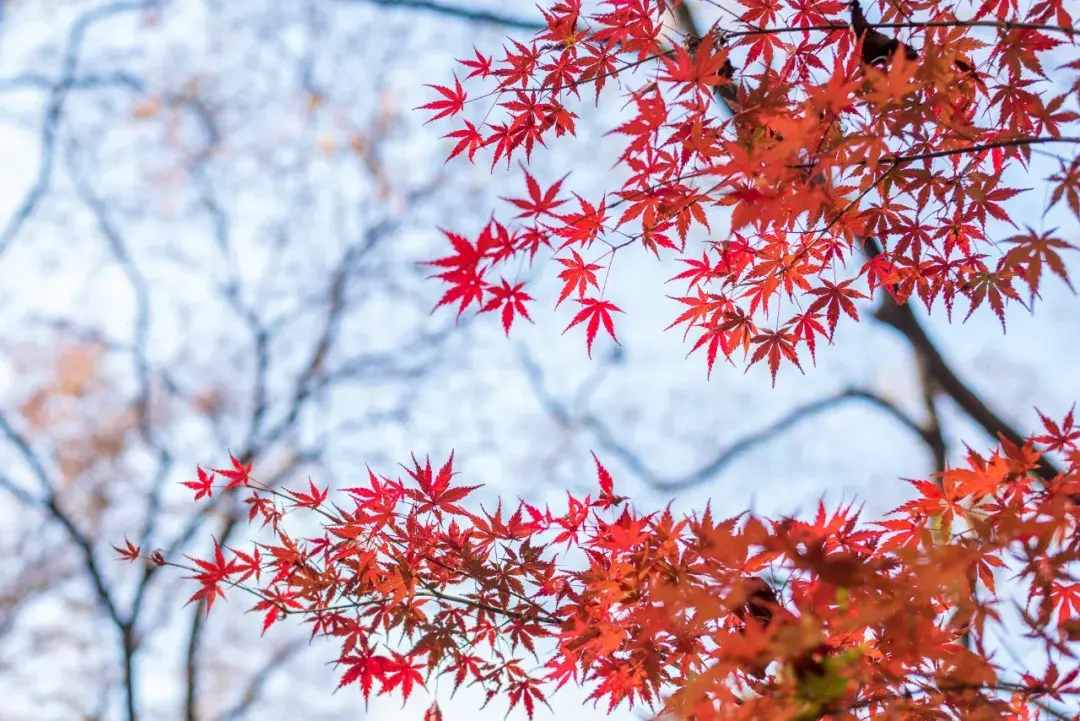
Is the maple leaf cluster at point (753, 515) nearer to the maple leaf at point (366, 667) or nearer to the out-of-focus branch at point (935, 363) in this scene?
the maple leaf at point (366, 667)

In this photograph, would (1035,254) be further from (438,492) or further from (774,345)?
(438,492)

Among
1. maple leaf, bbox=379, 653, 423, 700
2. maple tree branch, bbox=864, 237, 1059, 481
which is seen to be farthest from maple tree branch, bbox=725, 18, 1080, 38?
maple tree branch, bbox=864, 237, 1059, 481

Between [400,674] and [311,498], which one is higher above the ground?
[311,498]

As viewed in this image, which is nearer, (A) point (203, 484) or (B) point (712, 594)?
(B) point (712, 594)

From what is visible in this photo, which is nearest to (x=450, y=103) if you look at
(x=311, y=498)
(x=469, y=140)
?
(x=469, y=140)

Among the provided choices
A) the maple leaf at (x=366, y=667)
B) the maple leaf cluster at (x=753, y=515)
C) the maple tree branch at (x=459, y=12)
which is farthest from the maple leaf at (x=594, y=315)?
the maple tree branch at (x=459, y=12)

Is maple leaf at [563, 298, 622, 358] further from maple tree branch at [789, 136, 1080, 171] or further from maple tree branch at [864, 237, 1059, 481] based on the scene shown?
maple tree branch at [864, 237, 1059, 481]

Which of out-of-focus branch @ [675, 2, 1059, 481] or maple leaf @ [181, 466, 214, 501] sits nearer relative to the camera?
maple leaf @ [181, 466, 214, 501]

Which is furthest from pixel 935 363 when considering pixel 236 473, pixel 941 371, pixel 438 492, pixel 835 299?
pixel 236 473

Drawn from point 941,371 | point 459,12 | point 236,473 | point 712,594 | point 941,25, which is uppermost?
point 459,12

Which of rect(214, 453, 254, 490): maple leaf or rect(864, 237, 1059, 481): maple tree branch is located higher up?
rect(864, 237, 1059, 481): maple tree branch

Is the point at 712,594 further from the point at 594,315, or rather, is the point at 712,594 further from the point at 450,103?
the point at 450,103

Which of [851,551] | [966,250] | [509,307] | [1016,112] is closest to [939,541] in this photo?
[851,551]

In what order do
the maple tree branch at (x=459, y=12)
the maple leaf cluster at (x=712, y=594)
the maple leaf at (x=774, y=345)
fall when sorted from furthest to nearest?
the maple tree branch at (x=459, y=12) → the maple leaf at (x=774, y=345) → the maple leaf cluster at (x=712, y=594)
